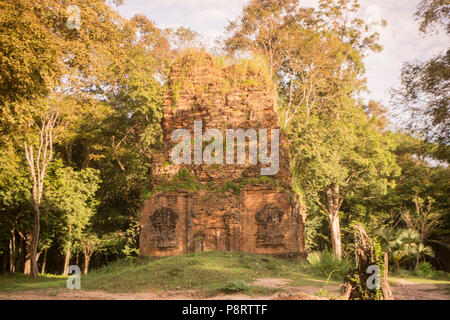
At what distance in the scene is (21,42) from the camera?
8.98 m

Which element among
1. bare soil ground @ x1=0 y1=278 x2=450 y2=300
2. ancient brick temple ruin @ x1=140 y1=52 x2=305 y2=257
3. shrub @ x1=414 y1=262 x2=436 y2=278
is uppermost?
ancient brick temple ruin @ x1=140 y1=52 x2=305 y2=257

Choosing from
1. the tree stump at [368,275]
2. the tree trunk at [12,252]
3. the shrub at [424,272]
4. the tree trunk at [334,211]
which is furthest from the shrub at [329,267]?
the tree trunk at [12,252]

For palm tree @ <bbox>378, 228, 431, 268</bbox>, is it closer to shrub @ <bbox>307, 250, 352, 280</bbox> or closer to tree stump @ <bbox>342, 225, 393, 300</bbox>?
shrub @ <bbox>307, 250, 352, 280</bbox>

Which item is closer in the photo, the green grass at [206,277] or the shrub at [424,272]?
the green grass at [206,277]

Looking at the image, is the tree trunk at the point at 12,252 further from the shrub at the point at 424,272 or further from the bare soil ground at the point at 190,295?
the shrub at the point at 424,272

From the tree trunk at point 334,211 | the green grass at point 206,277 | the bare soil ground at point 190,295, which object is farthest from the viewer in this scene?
the tree trunk at point 334,211

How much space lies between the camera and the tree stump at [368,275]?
719cm

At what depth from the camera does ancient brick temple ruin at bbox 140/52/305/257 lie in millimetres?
15781

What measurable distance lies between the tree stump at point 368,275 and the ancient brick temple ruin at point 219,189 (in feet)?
Result: 27.0

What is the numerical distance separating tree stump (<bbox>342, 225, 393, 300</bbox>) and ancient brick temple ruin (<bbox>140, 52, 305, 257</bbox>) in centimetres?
824

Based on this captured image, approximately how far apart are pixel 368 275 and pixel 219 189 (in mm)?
9654

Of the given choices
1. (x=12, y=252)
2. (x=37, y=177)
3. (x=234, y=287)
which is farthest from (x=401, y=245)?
(x=12, y=252)

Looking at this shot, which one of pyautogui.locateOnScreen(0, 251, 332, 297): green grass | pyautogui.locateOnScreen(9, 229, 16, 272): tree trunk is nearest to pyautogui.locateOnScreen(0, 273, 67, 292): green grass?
pyautogui.locateOnScreen(0, 251, 332, 297): green grass
